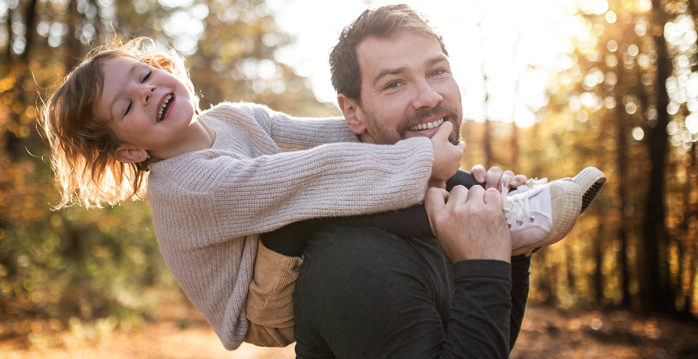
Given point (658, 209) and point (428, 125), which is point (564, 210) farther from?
point (658, 209)

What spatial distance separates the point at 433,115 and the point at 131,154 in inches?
54.6

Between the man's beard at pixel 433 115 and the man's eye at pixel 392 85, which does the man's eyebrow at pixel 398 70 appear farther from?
the man's beard at pixel 433 115

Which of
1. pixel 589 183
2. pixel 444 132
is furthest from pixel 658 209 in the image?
pixel 444 132

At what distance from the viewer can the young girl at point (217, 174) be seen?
1.87 metres

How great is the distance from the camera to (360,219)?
1860 millimetres

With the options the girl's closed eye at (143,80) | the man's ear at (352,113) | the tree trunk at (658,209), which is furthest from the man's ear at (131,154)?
the tree trunk at (658,209)

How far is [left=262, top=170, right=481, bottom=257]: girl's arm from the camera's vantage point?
186 centimetres

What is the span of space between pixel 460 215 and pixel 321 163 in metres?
0.55

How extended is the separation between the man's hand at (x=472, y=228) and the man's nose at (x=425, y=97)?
572 millimetres

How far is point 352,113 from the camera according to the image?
254 centimetres

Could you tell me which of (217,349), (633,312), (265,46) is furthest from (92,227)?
(633,312)

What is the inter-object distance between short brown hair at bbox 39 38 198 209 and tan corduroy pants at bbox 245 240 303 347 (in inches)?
31.4

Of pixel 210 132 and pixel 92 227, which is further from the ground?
pixel 210 132

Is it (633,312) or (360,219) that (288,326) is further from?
(633,312)
